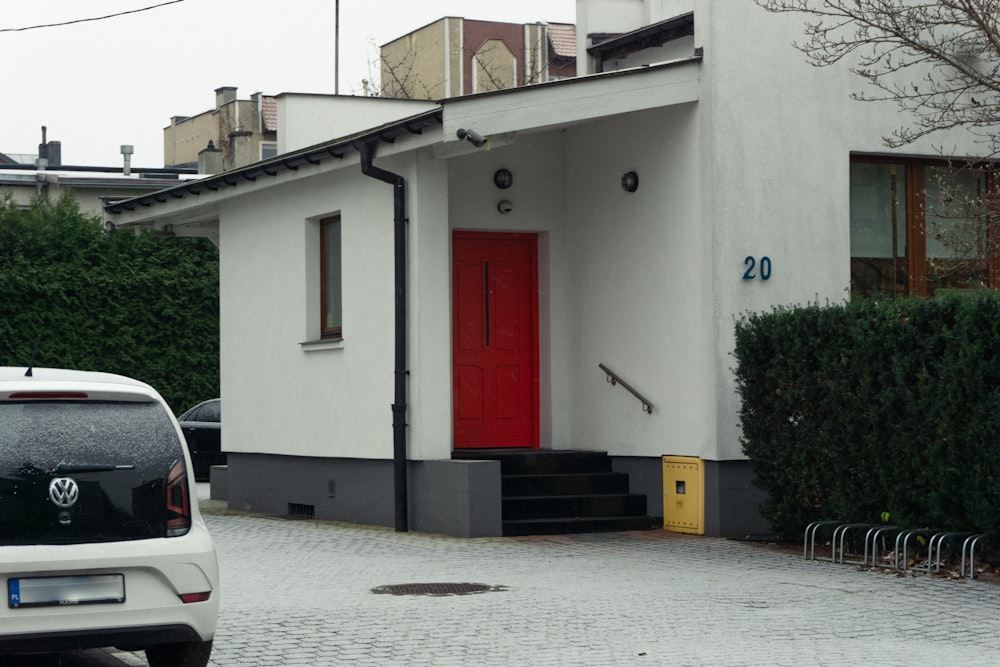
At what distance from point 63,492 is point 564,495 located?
8.89 metres

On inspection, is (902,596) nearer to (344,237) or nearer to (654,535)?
(654,535)

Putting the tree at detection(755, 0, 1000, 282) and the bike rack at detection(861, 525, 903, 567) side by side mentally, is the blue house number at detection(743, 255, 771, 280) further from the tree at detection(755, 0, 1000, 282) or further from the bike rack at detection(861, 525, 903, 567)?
the bike rack at detection(861, 525, 903, 567)

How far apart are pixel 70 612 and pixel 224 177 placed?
1214 cm

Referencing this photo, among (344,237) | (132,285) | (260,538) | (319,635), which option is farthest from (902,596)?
(132,285)

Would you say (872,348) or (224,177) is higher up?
(224,177)

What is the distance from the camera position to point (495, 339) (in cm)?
1669

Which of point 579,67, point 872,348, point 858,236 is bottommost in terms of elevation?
point 872,348

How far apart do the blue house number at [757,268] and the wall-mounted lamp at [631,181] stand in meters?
1.62

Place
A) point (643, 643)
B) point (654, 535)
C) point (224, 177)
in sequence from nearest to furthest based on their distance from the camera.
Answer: point (643, 643) < point (654, 535) < point (224, 177)

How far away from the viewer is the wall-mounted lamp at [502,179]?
1642 centimetres

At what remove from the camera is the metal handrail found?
15.2 metres

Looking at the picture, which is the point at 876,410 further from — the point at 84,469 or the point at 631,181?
the point at 84,469

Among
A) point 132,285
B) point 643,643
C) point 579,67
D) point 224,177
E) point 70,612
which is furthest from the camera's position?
point 132,285

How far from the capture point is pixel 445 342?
603 inches
